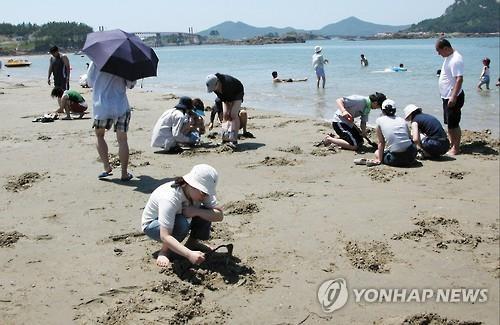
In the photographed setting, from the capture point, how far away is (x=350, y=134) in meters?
8.56

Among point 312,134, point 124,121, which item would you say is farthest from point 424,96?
point 124,121

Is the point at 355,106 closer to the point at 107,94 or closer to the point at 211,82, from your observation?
the point at 211,82

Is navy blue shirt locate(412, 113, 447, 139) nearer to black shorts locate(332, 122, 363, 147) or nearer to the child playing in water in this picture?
black shorts locate(332, 122, 363, 147)

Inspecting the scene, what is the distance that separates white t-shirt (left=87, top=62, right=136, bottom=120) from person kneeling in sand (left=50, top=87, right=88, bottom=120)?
6189 mm

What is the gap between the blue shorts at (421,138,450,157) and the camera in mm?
7867

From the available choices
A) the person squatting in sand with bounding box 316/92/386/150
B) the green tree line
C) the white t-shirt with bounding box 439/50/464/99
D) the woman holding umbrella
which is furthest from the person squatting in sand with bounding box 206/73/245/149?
the green tree line

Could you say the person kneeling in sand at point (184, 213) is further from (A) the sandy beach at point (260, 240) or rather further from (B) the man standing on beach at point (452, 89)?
(B) the man standing on beach at point (452, 89)

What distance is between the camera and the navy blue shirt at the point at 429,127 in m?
7.92

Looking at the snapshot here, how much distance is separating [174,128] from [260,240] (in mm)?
4128

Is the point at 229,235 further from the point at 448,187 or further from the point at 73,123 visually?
the point at 73,123

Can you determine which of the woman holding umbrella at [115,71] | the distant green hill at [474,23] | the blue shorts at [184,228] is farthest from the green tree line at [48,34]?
the blue shorts at [184,228]

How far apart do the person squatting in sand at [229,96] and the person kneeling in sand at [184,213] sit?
14.0 ft
